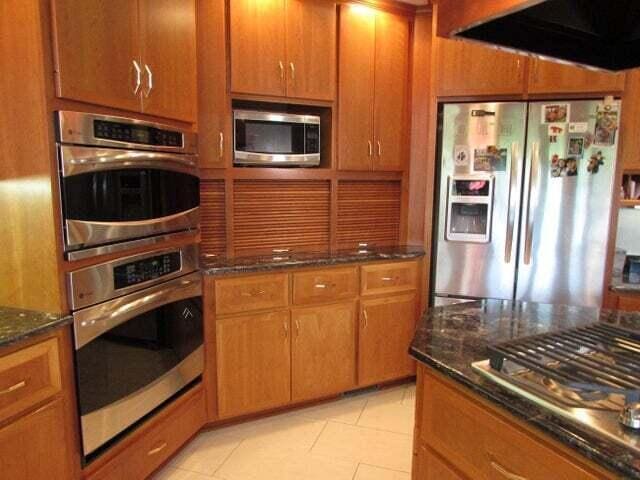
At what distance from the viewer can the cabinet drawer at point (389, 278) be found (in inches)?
106

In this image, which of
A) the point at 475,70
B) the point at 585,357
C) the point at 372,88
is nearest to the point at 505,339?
the point at 585,357

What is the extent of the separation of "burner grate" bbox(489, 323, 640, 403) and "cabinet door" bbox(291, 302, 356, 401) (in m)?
1.52

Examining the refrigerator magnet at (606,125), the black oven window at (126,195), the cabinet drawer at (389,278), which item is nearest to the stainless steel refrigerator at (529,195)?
the refrigerator magnet at (606,125)

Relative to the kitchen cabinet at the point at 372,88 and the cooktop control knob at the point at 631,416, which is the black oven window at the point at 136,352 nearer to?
the kitchen cabinet at the point at 372,88

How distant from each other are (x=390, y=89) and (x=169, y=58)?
1.53 meters

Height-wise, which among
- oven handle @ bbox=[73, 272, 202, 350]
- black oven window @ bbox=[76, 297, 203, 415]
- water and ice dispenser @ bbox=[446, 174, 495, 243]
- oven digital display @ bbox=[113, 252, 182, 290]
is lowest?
black oven window @ bbox=[76, 297, 203, 415]

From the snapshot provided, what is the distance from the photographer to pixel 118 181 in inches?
66.6

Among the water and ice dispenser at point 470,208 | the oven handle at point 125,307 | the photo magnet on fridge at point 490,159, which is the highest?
the photo magnet on fridge at point 490,159

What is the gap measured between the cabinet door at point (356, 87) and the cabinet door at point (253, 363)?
1.16 meters

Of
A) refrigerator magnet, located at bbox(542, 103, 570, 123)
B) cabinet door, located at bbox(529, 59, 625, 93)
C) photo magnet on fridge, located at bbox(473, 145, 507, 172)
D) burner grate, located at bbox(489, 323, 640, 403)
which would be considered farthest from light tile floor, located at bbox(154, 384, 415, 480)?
cabinet door, located at bbox(529, 59, 625, 93)

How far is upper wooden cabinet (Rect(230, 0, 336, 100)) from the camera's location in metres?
2.47

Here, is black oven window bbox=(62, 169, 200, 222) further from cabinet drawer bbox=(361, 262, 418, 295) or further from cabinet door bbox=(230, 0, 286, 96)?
cabinet drawer bbox=(361, 262, 418, 295)

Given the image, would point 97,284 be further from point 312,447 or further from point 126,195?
point 312,447

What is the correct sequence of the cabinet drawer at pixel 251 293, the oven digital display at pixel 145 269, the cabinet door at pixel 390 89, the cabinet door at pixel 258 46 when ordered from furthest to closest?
the cabinet door at pixel 390 89
the cabinet door at pixel 258 46
the cabinet drawer at pixel 251 293
the oven digital display at pixel 145 269
